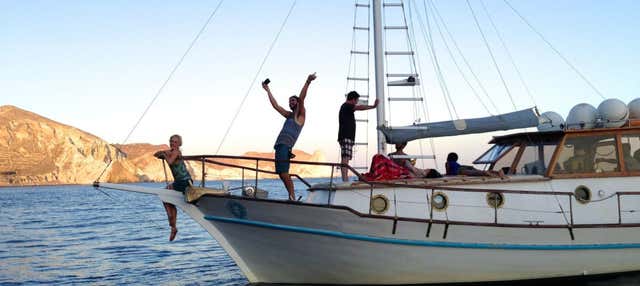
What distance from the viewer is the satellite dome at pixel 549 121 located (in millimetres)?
11508

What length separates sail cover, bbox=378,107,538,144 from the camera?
11.1 meters

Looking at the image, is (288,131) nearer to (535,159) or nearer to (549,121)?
(535,159)

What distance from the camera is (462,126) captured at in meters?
11.2

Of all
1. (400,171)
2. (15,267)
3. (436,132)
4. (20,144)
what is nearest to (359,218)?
(400,171)

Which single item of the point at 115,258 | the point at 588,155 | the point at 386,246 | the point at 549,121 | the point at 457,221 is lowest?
the point at 115,258

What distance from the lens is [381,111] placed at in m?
11.6

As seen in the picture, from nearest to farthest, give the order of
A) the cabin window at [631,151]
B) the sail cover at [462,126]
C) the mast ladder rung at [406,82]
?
the cabin window at [631,151], the sail cover at [462,126], the mast ladder rung at [406,82]

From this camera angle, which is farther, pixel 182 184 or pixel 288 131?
pixel 288 131

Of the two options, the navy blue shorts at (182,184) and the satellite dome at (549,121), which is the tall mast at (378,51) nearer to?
the satellite dome at (549,121)

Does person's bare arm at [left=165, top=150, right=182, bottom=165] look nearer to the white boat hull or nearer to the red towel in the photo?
the white boat hull

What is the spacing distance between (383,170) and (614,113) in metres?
4.16

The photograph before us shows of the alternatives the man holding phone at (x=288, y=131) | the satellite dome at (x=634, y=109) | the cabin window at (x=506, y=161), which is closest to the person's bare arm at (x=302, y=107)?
the man holding phone at (x=288, y=131)

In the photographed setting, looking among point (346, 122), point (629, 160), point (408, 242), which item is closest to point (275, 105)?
point (346, 122)

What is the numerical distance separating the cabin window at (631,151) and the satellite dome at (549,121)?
3.64 ft
